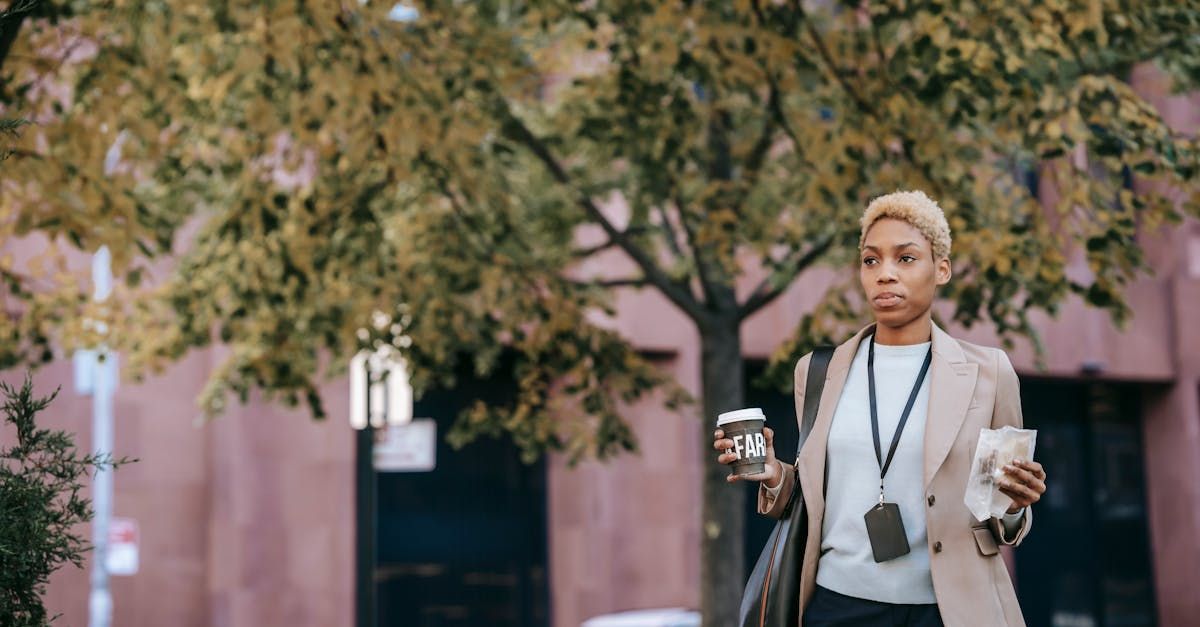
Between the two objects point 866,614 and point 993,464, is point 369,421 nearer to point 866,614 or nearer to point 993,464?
point 866,614

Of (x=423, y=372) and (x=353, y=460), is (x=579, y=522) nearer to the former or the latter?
(x=353, y=460)

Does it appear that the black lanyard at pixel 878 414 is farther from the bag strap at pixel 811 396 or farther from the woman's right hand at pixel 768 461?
the woman's right hand at pixel 768 461

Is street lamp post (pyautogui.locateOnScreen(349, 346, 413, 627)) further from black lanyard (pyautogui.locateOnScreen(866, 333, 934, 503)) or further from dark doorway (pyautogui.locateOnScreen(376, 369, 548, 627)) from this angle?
black lanyard (pyautogui.locateOnScreen(866, 333, 934, 503))

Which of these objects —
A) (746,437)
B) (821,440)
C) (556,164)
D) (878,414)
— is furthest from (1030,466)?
(556,164)

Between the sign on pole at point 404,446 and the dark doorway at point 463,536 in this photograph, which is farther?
the dark doorway at point 463,536

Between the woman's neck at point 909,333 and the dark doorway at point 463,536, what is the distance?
11.5 m

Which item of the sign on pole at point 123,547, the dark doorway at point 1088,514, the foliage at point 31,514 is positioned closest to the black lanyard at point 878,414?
the foliage at point 31,514

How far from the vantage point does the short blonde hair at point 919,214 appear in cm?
407

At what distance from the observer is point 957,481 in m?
3.91

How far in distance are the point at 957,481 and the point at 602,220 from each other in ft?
22.4

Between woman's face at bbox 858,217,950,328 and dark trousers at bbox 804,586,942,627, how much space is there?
2.49ft

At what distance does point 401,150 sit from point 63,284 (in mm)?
2950

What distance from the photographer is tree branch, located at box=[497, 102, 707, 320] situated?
10.5 m

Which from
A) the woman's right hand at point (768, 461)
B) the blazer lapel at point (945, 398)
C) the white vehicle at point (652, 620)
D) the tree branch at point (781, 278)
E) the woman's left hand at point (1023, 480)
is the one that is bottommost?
the white vehicle at point (652, 620)
